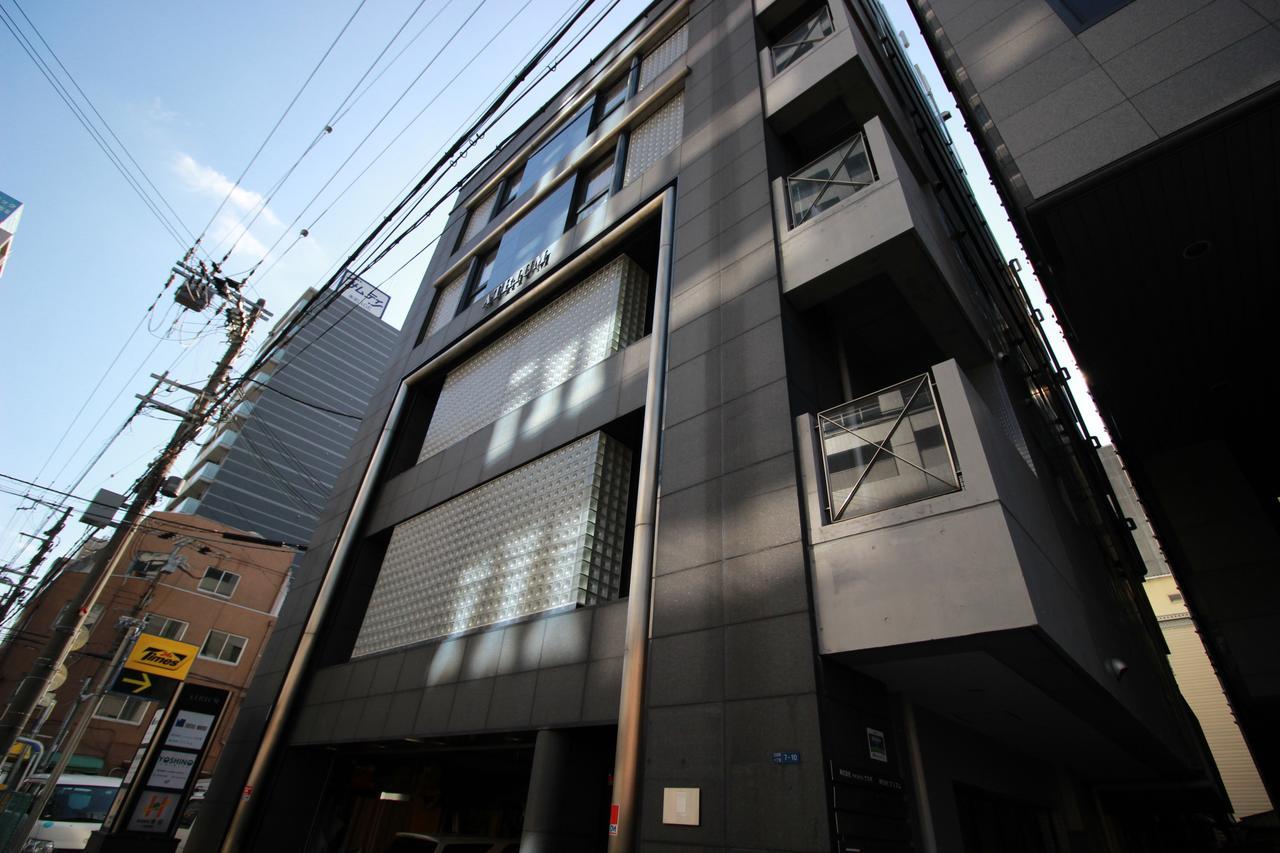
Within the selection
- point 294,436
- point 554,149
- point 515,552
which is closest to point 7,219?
point 554,149

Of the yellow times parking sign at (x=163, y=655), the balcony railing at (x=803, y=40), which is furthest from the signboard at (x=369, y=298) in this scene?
the balcony railing at (x=803, y=40)

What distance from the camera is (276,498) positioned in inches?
2185

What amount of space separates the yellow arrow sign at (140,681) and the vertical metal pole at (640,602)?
52.7ft

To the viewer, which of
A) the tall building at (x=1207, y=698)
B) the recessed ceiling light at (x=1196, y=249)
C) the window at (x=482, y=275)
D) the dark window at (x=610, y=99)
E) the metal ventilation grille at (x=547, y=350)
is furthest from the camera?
the tall building at (x=1207, y=698)

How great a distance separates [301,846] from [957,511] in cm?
1211

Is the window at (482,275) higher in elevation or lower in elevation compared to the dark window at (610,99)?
lower

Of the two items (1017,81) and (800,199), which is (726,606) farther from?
(1017,81)

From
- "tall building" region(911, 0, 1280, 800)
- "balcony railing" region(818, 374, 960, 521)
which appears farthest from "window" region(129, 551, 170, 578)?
"tall building" region(911, 0, 1280, 800)

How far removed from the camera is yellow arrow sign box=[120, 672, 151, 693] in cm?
1478

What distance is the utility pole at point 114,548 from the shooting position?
33.3 feet

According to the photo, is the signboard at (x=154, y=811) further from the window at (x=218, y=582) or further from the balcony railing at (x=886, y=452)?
the window at (x=218, y=582)

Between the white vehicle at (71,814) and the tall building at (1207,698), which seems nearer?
the white vehicle at (71,814)

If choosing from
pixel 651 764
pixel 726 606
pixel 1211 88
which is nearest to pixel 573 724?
pixel 651 764

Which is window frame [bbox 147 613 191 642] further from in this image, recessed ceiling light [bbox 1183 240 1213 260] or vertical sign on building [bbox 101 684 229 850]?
recessed ceiling light [bbox 1183 240 1213 260]
